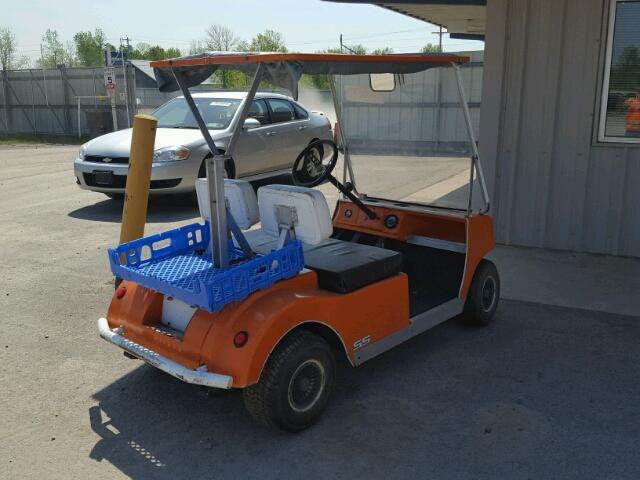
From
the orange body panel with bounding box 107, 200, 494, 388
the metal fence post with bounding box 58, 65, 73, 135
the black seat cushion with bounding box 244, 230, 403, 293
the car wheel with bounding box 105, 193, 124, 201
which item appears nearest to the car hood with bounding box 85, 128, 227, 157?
the car wheel with bounding box 105, 193, 124, 201

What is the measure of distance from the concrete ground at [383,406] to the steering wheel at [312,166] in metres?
1.26

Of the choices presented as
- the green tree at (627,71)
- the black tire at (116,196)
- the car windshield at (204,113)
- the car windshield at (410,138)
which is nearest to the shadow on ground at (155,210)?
the black tire at (116,196)

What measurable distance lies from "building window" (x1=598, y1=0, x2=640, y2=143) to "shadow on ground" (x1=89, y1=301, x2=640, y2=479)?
2.66 meters

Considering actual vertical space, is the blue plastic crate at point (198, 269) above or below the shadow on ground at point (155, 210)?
→ above

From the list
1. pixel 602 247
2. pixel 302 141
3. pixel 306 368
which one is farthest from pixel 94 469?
pixel 302 141

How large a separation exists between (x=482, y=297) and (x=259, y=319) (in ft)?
7.06

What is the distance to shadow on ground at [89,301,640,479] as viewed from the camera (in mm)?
3086

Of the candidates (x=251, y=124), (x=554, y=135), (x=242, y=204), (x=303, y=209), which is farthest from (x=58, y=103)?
(x=303, y=209)

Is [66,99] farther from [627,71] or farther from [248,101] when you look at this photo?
[248,101]

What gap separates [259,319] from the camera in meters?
3.16

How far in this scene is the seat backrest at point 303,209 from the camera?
3.40 metres

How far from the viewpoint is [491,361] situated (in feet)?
13.8

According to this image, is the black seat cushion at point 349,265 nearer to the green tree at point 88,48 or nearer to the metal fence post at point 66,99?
the metal fence post at point 66,99

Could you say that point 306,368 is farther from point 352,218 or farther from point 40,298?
point 40,298
